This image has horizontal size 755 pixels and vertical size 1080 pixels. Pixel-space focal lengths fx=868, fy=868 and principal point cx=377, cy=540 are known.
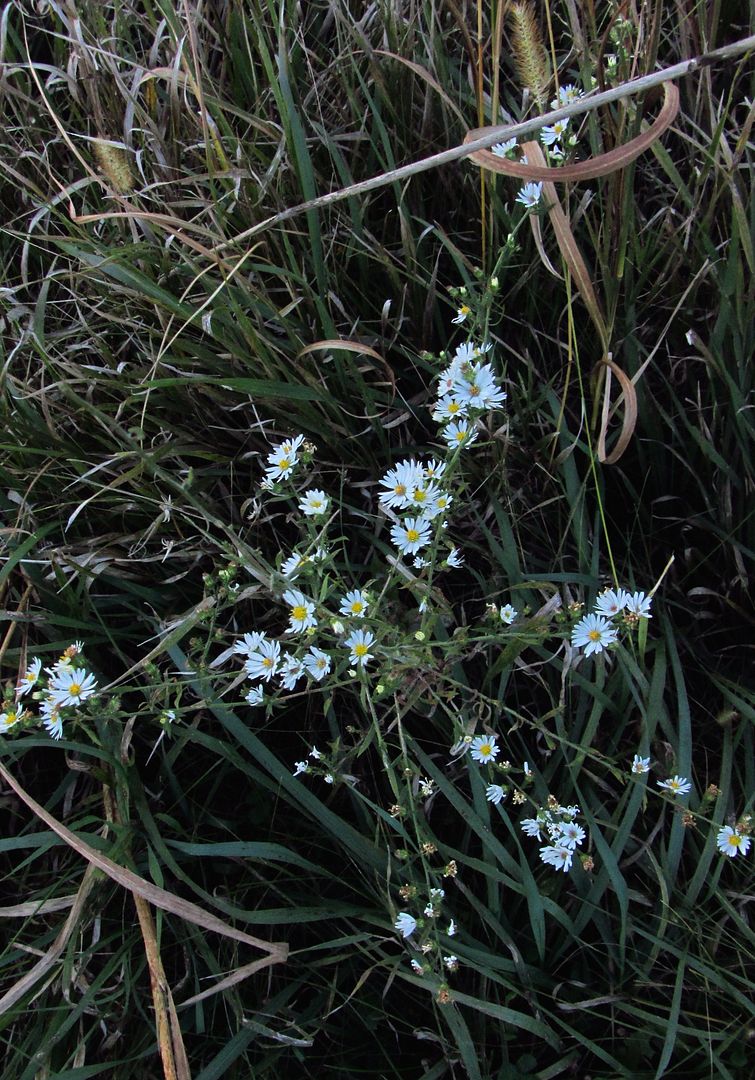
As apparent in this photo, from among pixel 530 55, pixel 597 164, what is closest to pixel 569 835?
pixel 597 164

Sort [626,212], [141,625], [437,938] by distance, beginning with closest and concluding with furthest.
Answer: [437,938]
[626,212]
[141,625]

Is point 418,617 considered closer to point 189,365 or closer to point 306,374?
point 306,374

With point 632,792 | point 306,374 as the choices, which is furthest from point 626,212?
point 632,792

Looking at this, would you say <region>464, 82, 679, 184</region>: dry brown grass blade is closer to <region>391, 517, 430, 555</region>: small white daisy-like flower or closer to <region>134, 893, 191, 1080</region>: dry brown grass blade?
<region>391, 517, 430, 555</region>: small white daisy-like flower

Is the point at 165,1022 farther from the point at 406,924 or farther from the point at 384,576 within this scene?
the point at 384,576

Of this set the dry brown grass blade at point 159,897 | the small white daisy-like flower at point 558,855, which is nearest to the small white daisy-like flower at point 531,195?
the small white daisy-like flower at point 558,855

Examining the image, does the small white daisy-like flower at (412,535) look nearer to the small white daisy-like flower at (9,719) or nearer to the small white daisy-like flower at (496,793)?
the small white daisy-like flower at (496,793)
